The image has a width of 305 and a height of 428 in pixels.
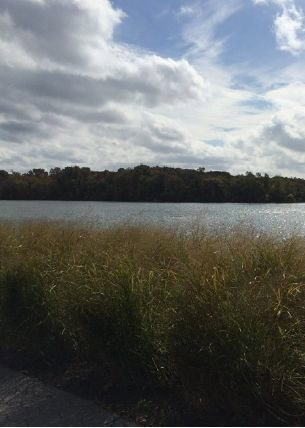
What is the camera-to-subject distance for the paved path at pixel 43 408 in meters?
3.58

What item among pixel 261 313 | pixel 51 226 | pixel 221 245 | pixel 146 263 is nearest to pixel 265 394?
pixel 261 313

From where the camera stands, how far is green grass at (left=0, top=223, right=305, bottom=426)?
132 inches

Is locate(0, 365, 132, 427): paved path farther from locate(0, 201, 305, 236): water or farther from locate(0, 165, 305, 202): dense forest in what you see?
locate(0, 165, 305, 202): dense forest

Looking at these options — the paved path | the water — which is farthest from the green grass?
the water

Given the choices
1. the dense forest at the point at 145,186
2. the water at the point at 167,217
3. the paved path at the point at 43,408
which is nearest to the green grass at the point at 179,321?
the paved path at the point at 43,408

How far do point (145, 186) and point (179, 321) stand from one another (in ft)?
199

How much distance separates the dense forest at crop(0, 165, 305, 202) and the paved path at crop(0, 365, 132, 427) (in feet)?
189

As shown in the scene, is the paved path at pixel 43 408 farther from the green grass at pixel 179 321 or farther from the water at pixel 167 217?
the water at pixel 167 217

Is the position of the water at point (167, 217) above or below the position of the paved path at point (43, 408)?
above

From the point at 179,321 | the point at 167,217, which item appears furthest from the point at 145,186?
the point at 179,321

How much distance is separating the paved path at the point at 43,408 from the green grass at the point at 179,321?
349mm

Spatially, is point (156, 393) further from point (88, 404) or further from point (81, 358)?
point (81, 358)

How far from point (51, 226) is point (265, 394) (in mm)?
6068

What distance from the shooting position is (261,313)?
3549 mm
